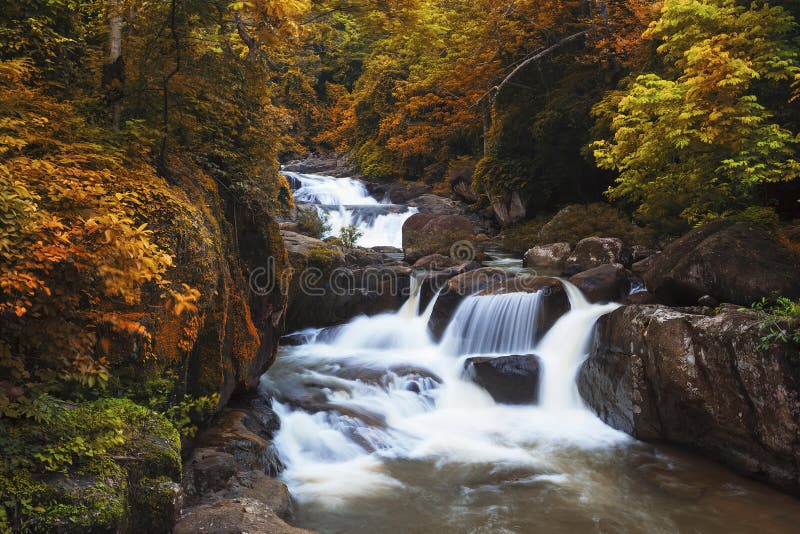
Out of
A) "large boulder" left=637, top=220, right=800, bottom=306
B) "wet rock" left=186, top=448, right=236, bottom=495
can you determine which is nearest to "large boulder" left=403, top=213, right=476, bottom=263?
"large boulder" left=637, top=220, right=800, bottom=306

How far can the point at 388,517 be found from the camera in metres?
5.25

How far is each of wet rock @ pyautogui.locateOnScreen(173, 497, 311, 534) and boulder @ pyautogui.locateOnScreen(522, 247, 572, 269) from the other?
38.4ft

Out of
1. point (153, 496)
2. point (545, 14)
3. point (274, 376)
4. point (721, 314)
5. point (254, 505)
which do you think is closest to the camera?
point (153, 496)

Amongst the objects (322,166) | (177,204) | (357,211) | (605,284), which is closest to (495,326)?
(605,284)

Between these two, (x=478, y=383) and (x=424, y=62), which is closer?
(x=478, y=383)

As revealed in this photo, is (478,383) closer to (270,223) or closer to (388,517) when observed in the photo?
(388,517)

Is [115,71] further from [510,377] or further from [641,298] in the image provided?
[641,298]

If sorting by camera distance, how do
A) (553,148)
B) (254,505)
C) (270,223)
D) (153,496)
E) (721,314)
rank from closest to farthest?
(153,496), (254,505), (721,314), (270,223), (553,148)

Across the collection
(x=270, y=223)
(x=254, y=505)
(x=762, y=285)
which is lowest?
(x=254, y=505)

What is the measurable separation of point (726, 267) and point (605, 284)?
9.44 feet

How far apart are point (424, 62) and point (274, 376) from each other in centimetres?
2169

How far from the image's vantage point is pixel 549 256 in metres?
14.6

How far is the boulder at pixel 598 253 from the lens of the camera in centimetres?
1315

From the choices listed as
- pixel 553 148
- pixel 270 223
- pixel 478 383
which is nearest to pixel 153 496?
pixel 270 223
